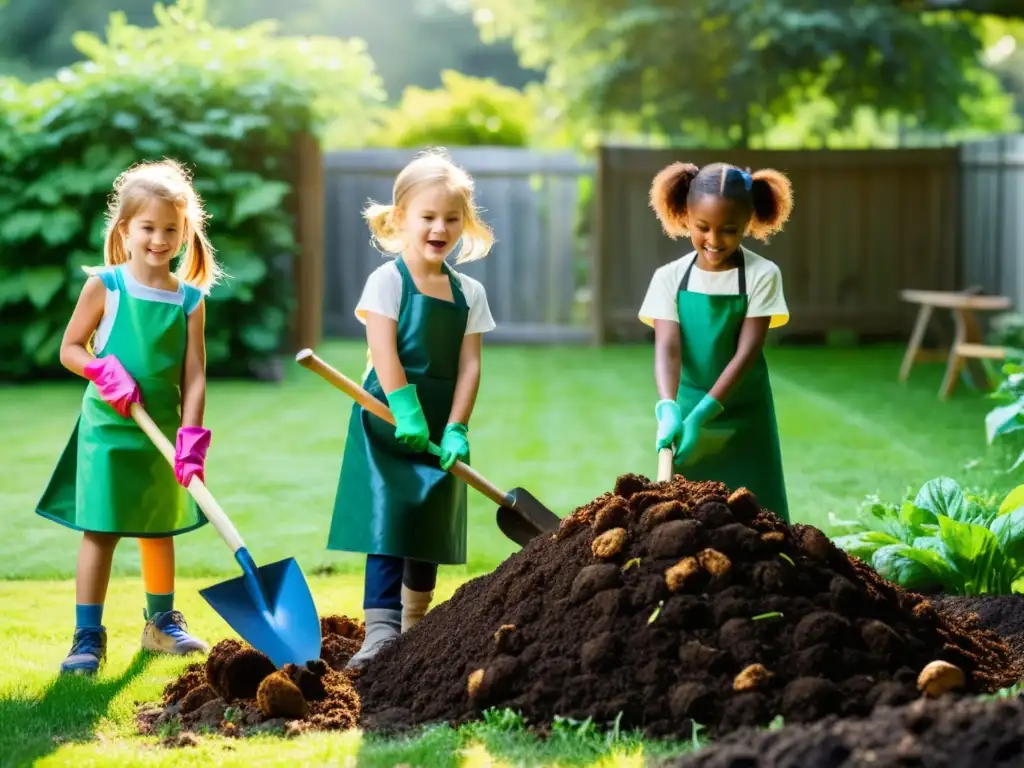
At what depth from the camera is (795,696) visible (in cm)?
307

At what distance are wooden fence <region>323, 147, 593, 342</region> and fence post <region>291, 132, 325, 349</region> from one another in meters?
2.01

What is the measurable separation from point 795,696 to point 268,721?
119 centimetres

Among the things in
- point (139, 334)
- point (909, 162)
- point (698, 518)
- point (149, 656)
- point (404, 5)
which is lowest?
point (149, 656)

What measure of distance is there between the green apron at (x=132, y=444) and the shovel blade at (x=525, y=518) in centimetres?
94

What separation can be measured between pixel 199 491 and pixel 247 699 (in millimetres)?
610

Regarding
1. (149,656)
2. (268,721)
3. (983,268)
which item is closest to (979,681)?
(268,721)

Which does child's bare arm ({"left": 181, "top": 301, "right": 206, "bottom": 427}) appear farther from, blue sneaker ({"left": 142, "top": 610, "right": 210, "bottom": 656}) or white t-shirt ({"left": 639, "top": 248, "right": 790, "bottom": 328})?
white t-shirt ({"left": 639, "top": 248, "right": 790, "bottom": 328})

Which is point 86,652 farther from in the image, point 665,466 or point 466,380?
point 665,466

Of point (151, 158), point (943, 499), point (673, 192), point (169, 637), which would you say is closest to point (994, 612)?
point (943, 499)

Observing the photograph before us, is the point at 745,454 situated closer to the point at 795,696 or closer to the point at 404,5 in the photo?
the point at 795,696

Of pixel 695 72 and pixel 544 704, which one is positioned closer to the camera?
pixel 544 704

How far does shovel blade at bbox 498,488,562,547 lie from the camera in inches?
169

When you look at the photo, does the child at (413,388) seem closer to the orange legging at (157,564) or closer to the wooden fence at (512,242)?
the orange legging at (157,564)

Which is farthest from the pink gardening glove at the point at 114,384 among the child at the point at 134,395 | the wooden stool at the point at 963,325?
the wooden stool at the point at 963,325
